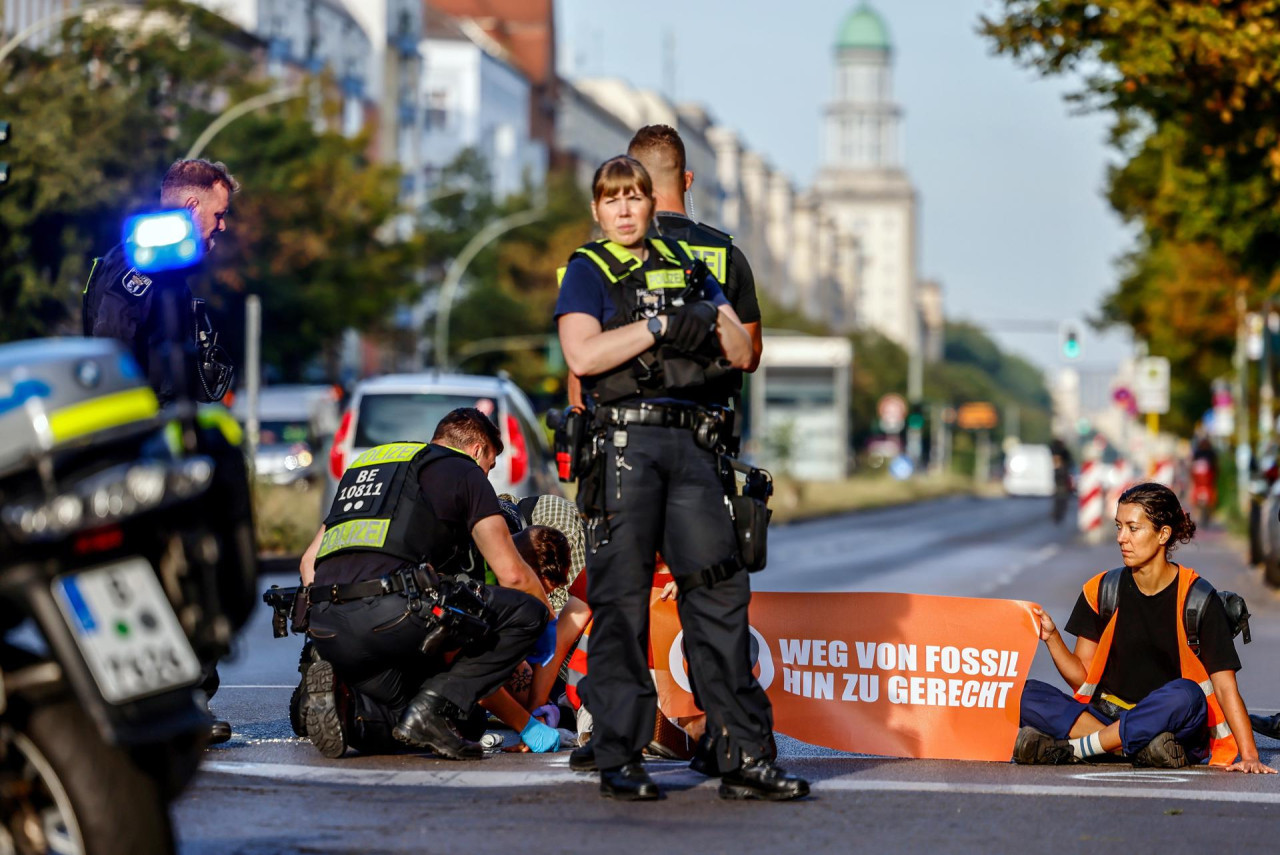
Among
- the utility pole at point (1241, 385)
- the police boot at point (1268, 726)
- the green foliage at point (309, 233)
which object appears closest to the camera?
the police boot at point (1268, 726)

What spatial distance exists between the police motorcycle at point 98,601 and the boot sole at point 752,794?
2.48 meters

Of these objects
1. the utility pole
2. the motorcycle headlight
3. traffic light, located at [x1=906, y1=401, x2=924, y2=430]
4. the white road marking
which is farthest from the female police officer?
traffic light, located at [x1=906, y1=401, x2=924, y2=430]

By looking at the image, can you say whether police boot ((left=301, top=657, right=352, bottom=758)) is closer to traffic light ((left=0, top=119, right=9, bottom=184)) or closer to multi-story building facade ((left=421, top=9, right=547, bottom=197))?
traffic light ((left=0, top=119, right=9, bottom=184))

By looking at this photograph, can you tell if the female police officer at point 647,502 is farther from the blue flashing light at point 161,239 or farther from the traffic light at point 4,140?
the traffic light at point 4,140

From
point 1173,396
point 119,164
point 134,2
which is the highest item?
point 134,2

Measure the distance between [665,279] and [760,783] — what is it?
149 cm

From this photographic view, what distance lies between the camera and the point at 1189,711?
7965 millimetres

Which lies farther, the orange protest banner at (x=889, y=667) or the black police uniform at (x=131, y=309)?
the orange protest banner at (x=889, y=667)

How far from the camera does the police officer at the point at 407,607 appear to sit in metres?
7.71

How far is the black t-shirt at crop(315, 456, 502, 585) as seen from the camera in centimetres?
779

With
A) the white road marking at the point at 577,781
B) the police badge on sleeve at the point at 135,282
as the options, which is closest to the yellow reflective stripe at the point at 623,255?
the white road marking at the point at 577,781

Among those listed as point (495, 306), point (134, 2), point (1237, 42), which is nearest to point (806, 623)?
point (1237, 42)

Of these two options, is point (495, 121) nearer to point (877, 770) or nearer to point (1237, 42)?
point (1237, 42)

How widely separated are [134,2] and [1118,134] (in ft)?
116
